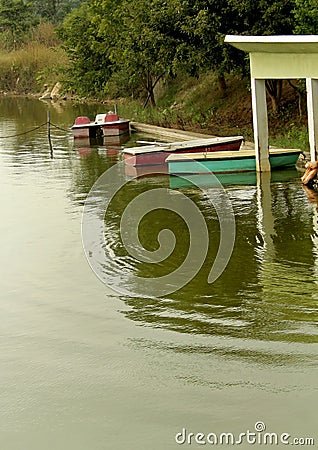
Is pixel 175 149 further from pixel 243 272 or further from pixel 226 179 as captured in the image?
pixel 243 272

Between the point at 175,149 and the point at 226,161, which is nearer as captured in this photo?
the point at 226,161

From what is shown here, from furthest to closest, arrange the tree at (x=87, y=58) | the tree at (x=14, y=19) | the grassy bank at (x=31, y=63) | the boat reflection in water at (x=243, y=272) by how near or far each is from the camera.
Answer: the tree at (x=14, y=19)
the grassy bank at (x=31, y=63)
the tree at (x=87, y=58)
the boat reflection in water at (x=243, y=272)

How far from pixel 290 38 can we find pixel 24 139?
16961 millimetres

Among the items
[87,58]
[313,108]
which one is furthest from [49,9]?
[313,108]

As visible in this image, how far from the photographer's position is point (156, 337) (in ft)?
30.0

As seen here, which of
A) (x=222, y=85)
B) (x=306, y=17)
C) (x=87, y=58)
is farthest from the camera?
(x=87, y=58)

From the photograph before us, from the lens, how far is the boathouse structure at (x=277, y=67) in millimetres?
16438

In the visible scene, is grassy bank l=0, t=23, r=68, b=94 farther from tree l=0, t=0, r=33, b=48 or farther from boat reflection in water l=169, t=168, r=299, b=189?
boat reflection in water l=169, t=168, r=299, b=189

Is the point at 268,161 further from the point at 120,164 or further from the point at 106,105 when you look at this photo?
the point at 106,105

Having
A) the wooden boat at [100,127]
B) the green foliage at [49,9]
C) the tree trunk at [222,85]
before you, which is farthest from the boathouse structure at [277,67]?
the green foliage at [49,9]

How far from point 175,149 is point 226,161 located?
207 centimetres

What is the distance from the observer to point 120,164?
76.2ft

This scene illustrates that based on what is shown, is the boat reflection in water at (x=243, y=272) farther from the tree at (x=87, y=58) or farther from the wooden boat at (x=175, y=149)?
the tree at (x=87, y=58)

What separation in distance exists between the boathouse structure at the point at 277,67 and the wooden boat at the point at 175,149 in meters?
2.18
